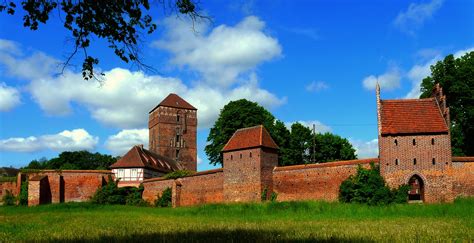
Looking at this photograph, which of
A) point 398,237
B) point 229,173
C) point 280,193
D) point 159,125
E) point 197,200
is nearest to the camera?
point 398,237

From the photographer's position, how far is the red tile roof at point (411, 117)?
29125 millimetres

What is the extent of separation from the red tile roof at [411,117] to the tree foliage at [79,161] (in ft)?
189

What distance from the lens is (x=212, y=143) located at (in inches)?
2010

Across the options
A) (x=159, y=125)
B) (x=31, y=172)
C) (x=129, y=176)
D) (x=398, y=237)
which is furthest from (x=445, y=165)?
(x=159, y=125)

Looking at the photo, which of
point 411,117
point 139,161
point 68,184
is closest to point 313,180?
point 411,117

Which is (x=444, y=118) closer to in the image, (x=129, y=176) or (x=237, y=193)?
(x=237, y=193)

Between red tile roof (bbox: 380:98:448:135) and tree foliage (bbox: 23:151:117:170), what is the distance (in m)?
57.6

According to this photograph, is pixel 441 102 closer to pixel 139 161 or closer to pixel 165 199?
pixel 165 199

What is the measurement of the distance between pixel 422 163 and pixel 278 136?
20070mm

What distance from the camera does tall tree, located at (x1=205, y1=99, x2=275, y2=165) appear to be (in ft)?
159

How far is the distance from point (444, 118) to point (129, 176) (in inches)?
1317

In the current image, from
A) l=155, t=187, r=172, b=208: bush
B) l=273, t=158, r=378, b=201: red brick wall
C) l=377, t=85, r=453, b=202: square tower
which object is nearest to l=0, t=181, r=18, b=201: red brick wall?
l=155, t=187, r=172, b=208: bush

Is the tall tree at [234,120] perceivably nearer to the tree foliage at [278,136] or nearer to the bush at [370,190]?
the tree foliage at [278,136]

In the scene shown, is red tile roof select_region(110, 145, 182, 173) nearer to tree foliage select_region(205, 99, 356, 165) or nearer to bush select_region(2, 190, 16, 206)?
tree foliage select_region(205, 99, 356, 165)
